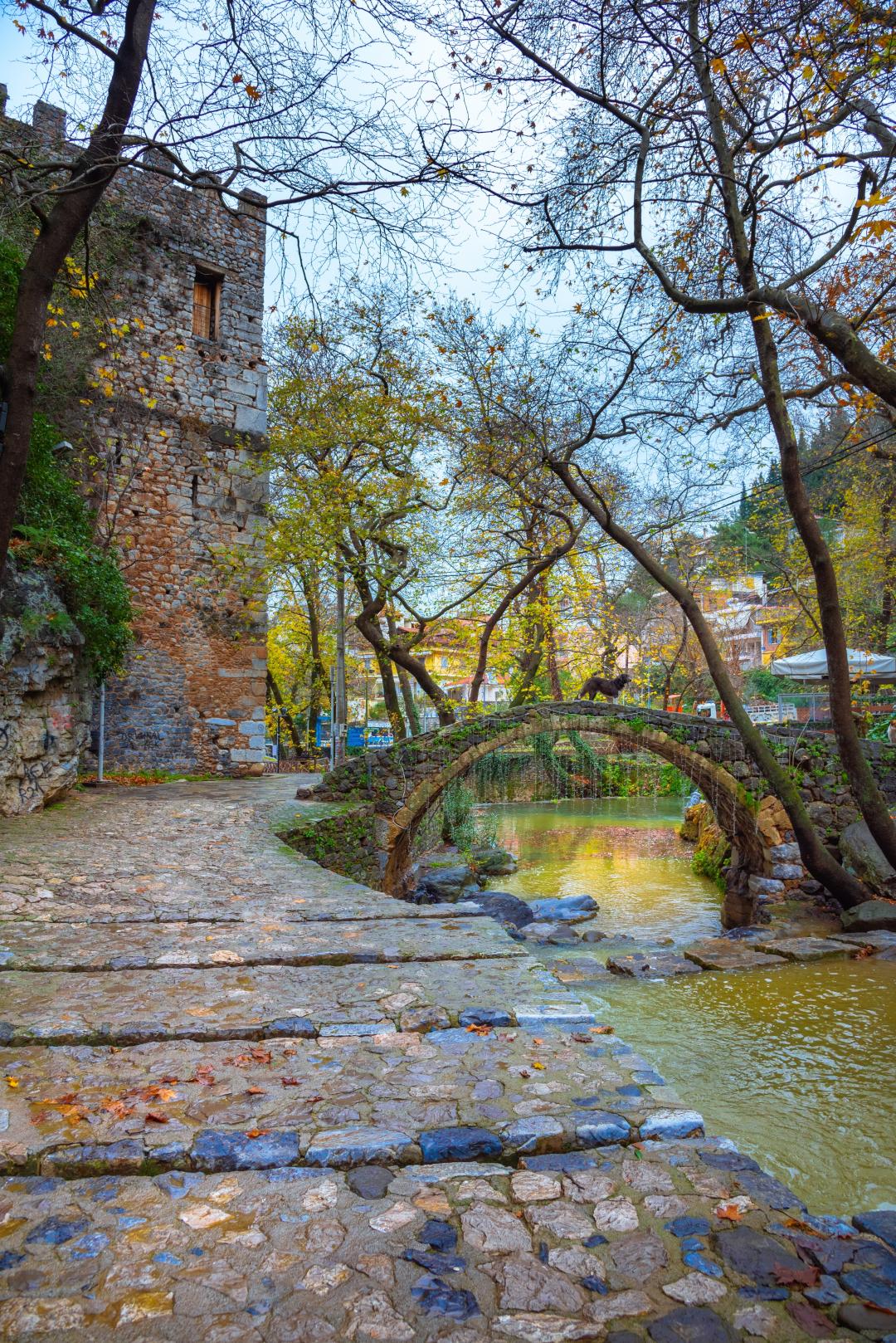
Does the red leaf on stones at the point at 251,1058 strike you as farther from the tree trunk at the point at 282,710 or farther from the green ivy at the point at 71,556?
the tree trunk at the point at 282,710

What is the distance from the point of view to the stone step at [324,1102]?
6.45 ft

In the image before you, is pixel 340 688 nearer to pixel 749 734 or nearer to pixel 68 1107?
pixel 749 734

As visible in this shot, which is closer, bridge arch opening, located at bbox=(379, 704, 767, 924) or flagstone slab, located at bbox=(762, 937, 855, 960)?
flagstone slab, located at bbox=(762, 937, 855, 960)

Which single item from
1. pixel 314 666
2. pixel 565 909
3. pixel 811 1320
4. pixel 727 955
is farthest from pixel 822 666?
pixel 811 1320

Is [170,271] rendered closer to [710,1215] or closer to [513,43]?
[513,43]

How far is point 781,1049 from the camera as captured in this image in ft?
17.9

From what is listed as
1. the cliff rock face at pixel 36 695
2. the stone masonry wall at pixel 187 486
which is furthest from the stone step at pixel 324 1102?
the stone masonry wall at pixel 187 486

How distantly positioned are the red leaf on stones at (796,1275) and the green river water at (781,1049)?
2.28m

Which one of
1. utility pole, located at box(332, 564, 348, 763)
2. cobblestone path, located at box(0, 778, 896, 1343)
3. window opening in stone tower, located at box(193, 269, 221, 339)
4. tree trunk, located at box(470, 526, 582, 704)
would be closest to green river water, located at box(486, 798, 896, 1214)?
cobblestone path, located at box(0, 778, 896, 1343)

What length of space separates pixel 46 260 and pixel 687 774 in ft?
29.6

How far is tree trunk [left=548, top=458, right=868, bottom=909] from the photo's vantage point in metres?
7.41

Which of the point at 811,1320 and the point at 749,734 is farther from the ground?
the point at 749,734

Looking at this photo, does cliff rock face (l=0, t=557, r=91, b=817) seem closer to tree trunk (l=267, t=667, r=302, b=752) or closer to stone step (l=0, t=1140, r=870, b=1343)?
stone step (l=0, t=1140, r=870, b=1343)

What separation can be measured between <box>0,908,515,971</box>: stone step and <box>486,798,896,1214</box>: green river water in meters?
1.54
